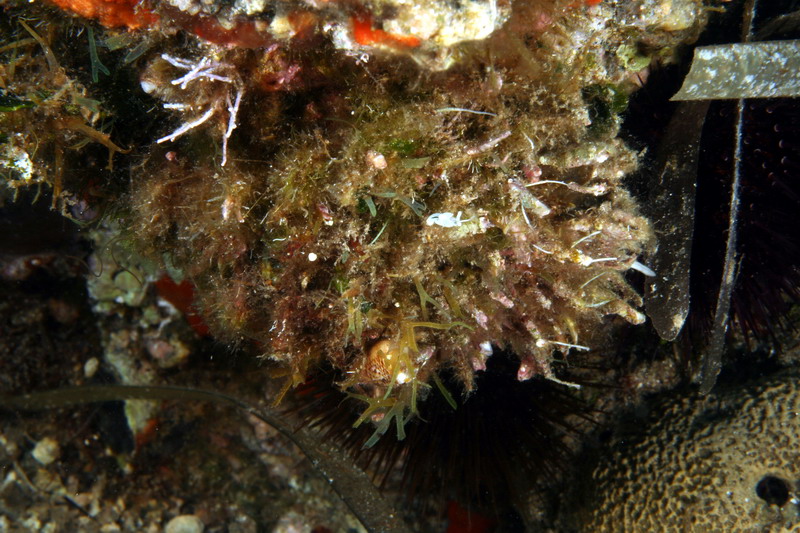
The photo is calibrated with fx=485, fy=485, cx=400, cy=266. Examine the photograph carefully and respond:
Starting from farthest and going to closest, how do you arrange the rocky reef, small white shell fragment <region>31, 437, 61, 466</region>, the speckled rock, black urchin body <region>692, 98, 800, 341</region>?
small white shell fragment <region>31, 437, 61, 466</region> < the speckled rock < black urchin body <region>692, 98, 800, 341</region> < the rocky reef

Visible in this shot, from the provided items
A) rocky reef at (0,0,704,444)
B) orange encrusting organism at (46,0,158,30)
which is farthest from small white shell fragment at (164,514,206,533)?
orange encrusting organism at (46,0,158,30)

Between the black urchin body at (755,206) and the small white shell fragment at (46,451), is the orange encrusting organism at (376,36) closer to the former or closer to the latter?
the black urchin body at (755,206)

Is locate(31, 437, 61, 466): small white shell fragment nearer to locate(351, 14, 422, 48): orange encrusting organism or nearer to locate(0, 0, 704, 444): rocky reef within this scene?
locate(0, 0, 704, 444): rocky reef

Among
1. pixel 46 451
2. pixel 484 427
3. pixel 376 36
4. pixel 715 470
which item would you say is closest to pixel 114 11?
pixel 376 36

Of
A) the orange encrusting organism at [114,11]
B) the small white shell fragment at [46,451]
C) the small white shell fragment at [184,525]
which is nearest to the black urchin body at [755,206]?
the orange encrusting organism at [114,11]

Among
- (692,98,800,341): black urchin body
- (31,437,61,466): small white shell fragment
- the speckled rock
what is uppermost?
(692,98,800,341): black urchin body

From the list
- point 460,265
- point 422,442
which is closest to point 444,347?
point 460,265
